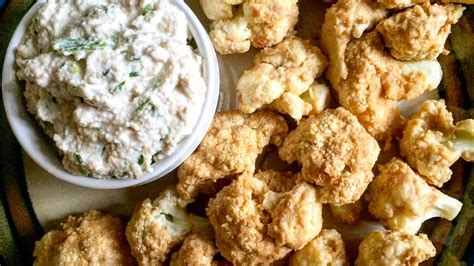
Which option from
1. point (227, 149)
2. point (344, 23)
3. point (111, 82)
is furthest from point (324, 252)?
point (111, 82)

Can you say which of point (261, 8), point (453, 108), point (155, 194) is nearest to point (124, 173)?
point (155, 194)

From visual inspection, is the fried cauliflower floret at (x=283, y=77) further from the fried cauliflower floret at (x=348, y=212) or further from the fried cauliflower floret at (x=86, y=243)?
the fried cauliflower floret at (x=86, y=243)

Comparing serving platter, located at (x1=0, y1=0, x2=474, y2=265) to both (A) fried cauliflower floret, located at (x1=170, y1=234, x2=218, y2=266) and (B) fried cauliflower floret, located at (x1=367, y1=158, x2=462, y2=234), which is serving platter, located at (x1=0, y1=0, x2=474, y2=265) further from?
(A) fried cauliflower floret, located at (x1=170, y1=234, x2=218, y2=266)

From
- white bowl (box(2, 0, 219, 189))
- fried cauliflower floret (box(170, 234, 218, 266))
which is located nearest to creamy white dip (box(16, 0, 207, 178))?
white bowl (box(2, 0, 219, 189))

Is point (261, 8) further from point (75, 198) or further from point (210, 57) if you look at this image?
point (75, 198)

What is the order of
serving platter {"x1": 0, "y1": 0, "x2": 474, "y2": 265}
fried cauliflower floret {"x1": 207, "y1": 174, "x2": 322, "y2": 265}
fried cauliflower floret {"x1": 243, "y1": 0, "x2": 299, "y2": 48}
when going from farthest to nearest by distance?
serving platter {"x1": 0, "y1": 0, "x2": 474, "y2": 265} → fried cauliflower floret {"x1": 243, "y1": 0, "x2": 299, "y2": 48} → fried cauliflower floret {"x1": 207, "y1": 174, "x2": 322, "y2": 265}

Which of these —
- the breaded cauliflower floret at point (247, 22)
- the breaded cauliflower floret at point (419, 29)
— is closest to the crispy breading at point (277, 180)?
the breaded cauliflower floret at point (247, 22)

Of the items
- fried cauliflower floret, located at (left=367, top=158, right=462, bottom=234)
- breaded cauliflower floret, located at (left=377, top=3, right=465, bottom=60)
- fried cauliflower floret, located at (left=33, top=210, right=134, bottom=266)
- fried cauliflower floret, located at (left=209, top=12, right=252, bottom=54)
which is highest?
breaded cauliflower floret, located at (left=377, top=3, right=465, bottom=60)
